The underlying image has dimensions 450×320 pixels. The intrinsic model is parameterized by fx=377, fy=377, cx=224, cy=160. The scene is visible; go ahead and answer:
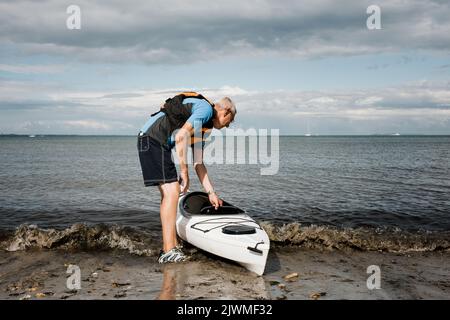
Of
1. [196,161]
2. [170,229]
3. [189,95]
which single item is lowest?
[170,229]

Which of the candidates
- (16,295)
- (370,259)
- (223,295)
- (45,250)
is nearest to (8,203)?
(45,250)

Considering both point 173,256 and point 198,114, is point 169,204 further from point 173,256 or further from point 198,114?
point 198,114

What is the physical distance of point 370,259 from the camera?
7.04m

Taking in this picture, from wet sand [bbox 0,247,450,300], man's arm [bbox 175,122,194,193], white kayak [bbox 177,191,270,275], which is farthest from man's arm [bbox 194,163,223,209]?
wet sand [bbox 0,247,450,300]

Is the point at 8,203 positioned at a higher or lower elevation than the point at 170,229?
lower

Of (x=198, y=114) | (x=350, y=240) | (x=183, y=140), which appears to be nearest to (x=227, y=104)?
(x=198, y=114)

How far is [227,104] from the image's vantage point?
230 inches

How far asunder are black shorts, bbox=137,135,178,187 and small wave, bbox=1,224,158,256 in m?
1.89

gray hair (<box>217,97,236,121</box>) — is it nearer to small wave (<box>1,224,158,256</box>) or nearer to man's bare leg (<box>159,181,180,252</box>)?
man's bare leg (<box>159,181,180,252</box>)

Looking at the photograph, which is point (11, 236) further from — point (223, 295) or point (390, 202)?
point (390, 202)

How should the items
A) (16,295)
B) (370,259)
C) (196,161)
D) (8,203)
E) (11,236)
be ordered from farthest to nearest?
(8,203) → (11,236) → (370,259) → (196,161) → (16,295)
